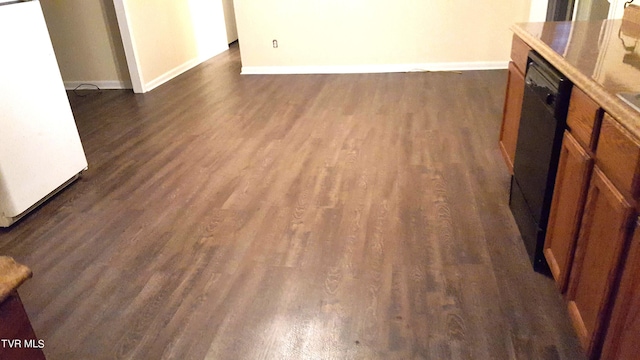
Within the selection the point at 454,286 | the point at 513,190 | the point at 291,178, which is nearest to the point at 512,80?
the point at 513,190

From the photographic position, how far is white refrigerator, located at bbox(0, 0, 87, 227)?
2.32m

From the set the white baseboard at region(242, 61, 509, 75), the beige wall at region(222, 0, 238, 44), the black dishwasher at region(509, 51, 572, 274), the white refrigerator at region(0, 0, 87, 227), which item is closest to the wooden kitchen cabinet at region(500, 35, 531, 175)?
the black dishwasher at region(509, 51, 572, 274)

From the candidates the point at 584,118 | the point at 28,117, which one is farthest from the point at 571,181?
the point at 28,117

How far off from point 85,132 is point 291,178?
79.4 inches

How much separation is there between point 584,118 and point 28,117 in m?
2.59

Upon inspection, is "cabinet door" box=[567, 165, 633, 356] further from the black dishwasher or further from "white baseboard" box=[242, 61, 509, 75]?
"white baseboard" box=[242, 61, 509, 75]

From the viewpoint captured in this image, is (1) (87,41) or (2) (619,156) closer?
(2) (619,156)

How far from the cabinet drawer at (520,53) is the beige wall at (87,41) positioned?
3.97 m

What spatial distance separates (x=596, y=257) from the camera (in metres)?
1.38

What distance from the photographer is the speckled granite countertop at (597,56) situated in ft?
4.21

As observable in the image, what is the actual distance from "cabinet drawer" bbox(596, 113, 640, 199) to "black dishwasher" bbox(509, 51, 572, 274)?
29cm

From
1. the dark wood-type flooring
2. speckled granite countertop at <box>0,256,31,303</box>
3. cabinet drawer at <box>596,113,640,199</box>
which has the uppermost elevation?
speckled granite countertop at <box>0,256,31,303</box>

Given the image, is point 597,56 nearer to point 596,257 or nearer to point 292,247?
point 596,257

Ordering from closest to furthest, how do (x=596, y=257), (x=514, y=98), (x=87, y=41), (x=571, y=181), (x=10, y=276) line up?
1. (x=10, y=276)
2. (x=596, y=257)
3. (x=571, y=181)
4. (x=514, y=98)
5. (x=87, y=41)
